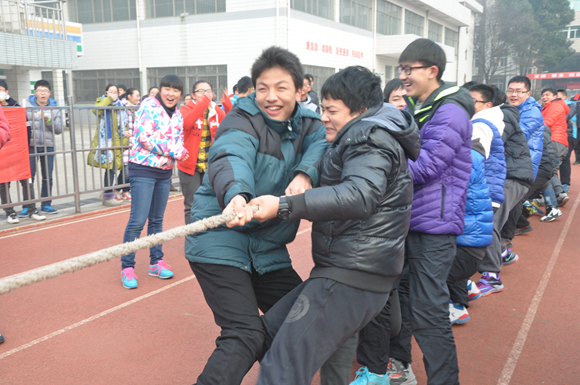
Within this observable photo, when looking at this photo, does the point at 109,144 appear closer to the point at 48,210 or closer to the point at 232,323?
the point at 48,210

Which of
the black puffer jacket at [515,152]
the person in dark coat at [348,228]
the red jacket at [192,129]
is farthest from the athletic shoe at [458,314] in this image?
the red jacket at [192,129]

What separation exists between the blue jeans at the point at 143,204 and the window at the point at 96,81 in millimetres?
25211

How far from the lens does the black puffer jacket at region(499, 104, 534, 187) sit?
5266 millimetres

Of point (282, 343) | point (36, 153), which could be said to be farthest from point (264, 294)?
point (36, 153)

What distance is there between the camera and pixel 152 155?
4.79 metres

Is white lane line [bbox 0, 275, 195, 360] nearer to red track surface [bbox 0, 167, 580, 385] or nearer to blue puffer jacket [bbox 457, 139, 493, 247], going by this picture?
red track surface [bbox 0, 167, 580, 385]

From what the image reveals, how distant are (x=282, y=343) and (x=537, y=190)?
19.9ft

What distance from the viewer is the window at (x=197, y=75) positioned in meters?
26.2

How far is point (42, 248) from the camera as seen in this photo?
6.21 metres

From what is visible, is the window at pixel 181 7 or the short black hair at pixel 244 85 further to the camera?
the window at pixel 181 7

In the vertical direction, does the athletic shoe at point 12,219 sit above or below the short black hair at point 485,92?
below

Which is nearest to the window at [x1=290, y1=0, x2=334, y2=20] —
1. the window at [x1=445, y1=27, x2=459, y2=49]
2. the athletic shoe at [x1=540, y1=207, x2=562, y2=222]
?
the athletic shoe at [x1=540, y1=207, x2=562, y2=222]

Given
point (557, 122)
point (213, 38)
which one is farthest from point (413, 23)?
point (557, 122)

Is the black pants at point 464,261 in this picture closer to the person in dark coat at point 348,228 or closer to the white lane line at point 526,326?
the white lane line at point 526,326
